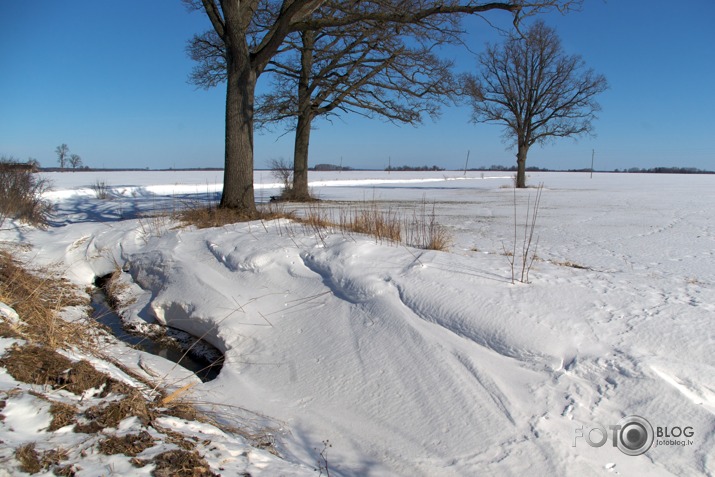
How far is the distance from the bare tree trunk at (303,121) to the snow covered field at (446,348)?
33.3 feet

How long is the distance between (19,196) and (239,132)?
16.7 feet

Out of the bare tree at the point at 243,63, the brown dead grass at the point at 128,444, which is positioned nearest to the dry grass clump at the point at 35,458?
the brown dead grass at the point at 128,444

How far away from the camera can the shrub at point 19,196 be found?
9.22 meters

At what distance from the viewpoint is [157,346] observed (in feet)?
16.3

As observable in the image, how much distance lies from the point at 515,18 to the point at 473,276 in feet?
14.9

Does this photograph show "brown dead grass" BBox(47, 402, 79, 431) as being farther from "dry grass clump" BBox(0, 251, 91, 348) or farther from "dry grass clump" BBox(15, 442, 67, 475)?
"dry grass clump" BBox(0, 251, 91, 348)

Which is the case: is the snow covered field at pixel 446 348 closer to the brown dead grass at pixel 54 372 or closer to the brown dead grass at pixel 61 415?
the brown dead grass at pixel 54 372

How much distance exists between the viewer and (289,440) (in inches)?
118

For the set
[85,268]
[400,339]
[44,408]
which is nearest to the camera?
[44,408]

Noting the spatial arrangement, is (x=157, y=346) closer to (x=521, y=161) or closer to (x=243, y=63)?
(x=243, y=63)

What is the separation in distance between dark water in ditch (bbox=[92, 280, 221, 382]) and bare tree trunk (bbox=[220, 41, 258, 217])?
3.25 m

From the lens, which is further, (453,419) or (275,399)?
(275,399)

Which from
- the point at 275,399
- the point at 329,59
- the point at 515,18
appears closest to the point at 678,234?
the point at 515,18

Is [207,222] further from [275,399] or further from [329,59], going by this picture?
[329,59]
